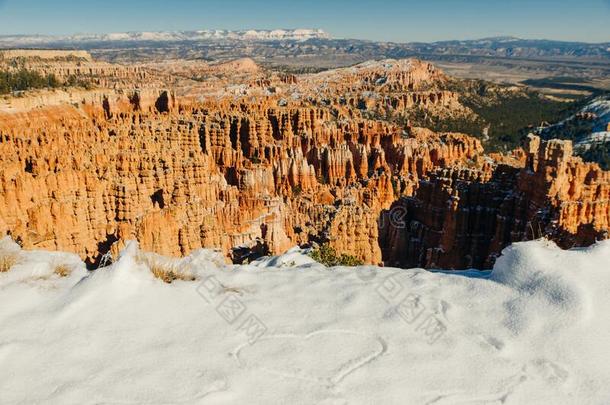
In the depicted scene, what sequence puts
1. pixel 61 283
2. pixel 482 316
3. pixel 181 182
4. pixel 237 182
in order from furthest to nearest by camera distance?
pixel 237 182
pixel 181 182
pixel 61 283
pixel 482 316

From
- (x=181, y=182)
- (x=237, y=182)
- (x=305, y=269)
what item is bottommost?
(x=237, y=182)

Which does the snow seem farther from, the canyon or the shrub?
the canyon

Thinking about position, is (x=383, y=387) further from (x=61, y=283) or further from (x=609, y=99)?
(x=609, y=99)

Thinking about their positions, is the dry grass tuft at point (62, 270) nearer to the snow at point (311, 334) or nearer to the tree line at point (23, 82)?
the snow at point (311, 334)

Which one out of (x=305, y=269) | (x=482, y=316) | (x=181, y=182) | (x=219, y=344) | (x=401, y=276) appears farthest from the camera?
(x=181, y=182)

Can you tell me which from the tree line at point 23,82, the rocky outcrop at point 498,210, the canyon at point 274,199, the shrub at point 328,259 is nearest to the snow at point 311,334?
the shrub at point 328,259

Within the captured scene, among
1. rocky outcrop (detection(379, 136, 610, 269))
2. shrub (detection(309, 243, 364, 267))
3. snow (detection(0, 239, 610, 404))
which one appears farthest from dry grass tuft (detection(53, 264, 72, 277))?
rocky outcrop (detection(379, 136, 610, 269))

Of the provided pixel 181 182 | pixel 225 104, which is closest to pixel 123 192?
pixel 181 182
